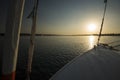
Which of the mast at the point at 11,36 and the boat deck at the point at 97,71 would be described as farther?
the boat deck at the point at 97,71

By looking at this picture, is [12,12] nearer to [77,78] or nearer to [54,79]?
[77,78]

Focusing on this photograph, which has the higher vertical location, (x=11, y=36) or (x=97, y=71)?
(x=11, y=36)

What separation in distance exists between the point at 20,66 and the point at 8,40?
92.5ft

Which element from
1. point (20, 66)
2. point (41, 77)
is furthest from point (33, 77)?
point (20, 66)

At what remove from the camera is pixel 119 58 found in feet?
22.0

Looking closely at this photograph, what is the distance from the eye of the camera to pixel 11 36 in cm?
241

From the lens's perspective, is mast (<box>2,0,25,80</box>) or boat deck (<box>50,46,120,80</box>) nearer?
mast (<box>2,0,25,80</box>)

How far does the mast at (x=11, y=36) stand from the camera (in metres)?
2.40


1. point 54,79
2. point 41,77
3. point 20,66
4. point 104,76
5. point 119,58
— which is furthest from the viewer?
point 20,66

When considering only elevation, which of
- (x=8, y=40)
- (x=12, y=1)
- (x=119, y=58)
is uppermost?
(x=12, y=1)

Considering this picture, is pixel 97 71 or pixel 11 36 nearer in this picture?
pixel 11 36

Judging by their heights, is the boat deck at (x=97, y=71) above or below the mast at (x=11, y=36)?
below

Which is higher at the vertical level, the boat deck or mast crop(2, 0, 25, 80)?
mast crop(2, 0, 25, 80)

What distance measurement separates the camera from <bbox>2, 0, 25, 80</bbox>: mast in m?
2.40
